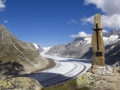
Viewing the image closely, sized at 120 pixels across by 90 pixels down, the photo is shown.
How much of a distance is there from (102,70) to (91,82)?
447 cm

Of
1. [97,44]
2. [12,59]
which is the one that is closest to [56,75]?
[12,59]

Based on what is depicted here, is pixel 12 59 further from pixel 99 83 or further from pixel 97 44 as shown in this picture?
pixel 99 83

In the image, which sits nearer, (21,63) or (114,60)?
(21,63)

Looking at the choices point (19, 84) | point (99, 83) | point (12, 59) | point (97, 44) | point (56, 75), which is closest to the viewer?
point (19, 84)

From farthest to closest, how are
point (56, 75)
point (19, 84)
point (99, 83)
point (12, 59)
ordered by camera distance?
point (12, 59) → point (56, 75) → point (99, 83) → point (19, 84)

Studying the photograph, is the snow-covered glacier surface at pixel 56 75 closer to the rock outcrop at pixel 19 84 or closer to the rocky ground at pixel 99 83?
the rocky ground at pixel 99 83

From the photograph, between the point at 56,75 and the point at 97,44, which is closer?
the point at 97,44

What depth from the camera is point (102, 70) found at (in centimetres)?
2367

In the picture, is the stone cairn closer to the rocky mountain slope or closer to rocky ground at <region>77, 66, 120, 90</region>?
rocky ground at <region>77, 66, 120, 90</region>

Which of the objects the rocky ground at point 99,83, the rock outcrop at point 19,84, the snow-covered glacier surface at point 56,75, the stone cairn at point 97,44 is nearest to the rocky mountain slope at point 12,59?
the snow-covered glacier surface at point 56,75

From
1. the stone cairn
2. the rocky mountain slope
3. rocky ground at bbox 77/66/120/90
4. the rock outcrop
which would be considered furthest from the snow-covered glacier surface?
the rock outcrop

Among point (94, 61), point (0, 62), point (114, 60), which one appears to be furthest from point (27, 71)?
point (114, 60)

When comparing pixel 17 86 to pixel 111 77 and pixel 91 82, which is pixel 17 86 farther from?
pixel 111 77

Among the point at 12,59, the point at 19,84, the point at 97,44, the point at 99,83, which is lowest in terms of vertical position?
the point at 19,84
